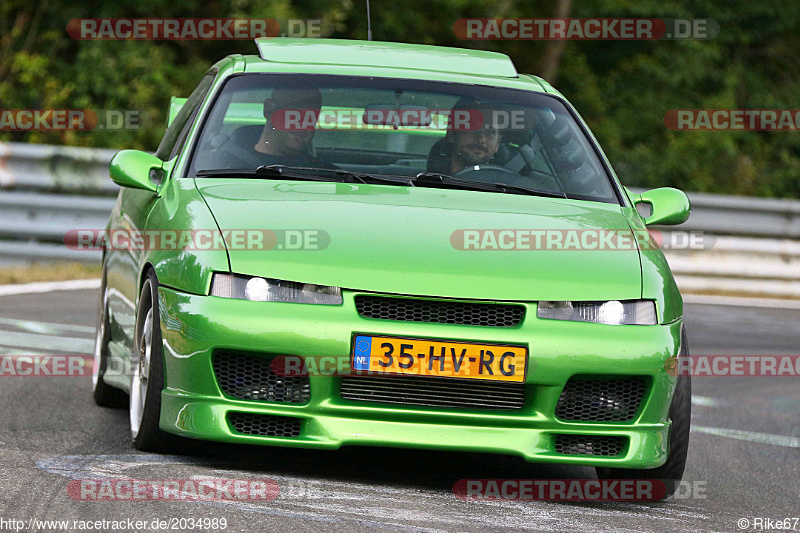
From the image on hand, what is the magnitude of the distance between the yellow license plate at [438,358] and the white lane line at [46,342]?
4.03 m

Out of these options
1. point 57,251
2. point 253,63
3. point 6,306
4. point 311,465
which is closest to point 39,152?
point 57,251

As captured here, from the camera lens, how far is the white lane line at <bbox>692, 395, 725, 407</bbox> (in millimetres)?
8883

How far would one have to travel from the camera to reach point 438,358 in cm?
514

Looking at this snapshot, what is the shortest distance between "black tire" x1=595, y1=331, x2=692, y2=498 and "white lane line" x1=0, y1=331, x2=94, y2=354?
4076 millimetres

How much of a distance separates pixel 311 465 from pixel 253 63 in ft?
6.65

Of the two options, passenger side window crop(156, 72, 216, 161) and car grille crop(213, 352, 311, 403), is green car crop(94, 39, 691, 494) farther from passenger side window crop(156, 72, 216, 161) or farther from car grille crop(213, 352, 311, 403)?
passenger side window crop(156, 72, 216, 161)

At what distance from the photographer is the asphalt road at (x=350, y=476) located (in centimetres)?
462

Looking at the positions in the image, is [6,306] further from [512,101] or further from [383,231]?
[383,231]

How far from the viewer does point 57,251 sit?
1339 cm
